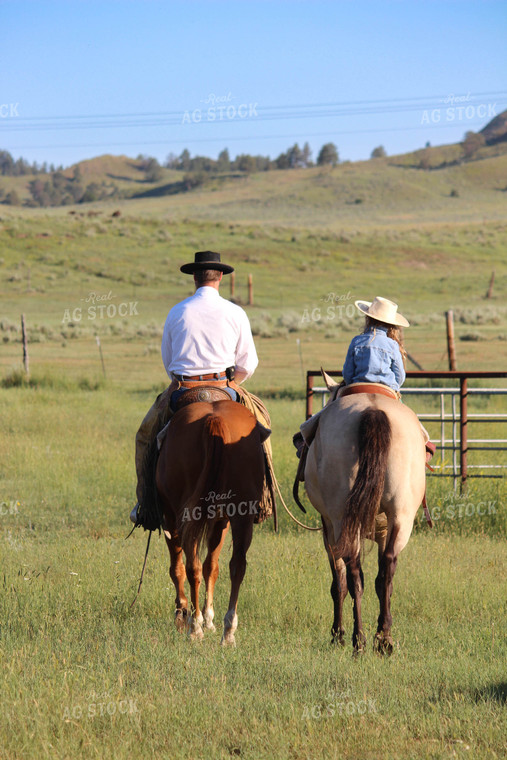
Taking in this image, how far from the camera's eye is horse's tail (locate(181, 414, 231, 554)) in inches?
229

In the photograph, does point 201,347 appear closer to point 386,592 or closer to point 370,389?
point 370,389

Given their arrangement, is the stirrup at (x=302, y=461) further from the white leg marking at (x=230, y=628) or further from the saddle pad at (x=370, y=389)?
the white leg marking at (x=230, y=628)

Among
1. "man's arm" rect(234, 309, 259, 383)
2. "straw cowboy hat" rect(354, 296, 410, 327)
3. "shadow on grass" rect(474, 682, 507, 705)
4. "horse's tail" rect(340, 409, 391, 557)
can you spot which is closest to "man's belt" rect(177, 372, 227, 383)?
"man's arm" rect(234, 309, 259, 383)

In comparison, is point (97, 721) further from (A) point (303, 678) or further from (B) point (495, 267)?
(B) point (495, 267)

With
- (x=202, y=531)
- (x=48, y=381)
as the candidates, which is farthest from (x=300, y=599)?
(x=48, y=381)

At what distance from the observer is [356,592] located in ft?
18.5

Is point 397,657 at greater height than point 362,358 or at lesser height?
lesser

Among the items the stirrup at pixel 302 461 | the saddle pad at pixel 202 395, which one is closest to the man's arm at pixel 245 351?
the saddle pad at pixel 202 395

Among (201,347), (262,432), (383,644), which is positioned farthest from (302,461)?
(383,644)

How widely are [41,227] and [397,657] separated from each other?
6671cm

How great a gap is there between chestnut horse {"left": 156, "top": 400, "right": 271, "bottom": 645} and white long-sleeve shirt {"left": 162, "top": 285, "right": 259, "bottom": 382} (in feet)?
1.52

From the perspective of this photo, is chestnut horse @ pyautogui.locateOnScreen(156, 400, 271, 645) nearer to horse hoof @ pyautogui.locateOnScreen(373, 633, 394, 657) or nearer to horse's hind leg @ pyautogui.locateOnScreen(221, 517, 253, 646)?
horse's hind leg @ pyautogui.locateOnScreen(221, 517, 253, 646)

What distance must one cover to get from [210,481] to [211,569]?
80 centimetres

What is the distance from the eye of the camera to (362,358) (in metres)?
6.14
